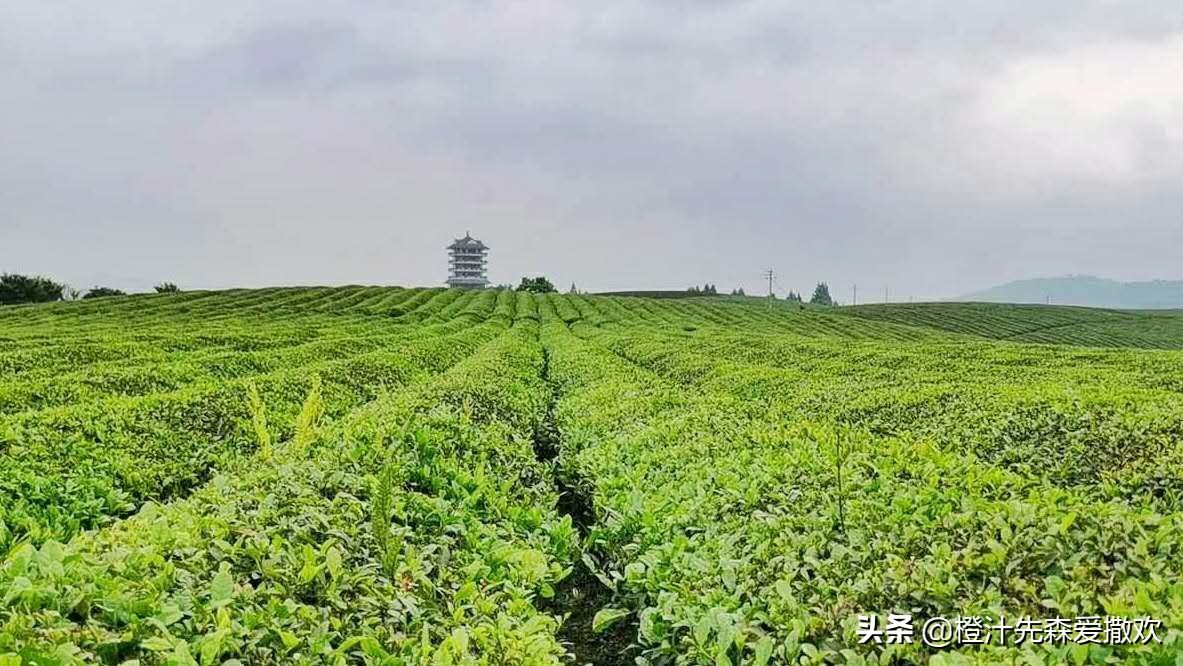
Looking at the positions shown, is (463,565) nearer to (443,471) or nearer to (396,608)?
(396,608)

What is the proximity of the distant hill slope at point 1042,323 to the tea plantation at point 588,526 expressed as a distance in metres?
68.6

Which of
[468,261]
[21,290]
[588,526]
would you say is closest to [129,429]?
[588,526]

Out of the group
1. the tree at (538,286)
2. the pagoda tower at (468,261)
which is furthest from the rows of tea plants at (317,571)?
the pagoda tower at (468,261)

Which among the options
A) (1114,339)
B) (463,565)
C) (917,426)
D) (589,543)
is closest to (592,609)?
(589,543)

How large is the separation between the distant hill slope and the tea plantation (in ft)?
225

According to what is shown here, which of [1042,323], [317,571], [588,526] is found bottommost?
[588,526]

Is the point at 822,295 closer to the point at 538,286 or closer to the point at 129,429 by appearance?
the point at 538,286

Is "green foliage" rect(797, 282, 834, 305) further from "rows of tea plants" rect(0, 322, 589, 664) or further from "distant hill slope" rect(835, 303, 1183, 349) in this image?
"rows of tea plants" rect(0, 322, 589, 664)

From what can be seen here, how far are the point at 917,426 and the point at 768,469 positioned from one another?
3911 millimetres

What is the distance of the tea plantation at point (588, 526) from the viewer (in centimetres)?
329

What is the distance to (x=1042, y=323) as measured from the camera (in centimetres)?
7981

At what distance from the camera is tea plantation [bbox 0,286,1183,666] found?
3.29 m

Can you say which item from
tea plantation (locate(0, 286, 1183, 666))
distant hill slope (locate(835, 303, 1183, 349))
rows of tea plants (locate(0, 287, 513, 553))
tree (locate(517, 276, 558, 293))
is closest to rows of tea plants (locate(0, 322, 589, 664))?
tea plantation (locate(0, 286, 1183, 666))

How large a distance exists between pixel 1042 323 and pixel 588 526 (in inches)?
3480
